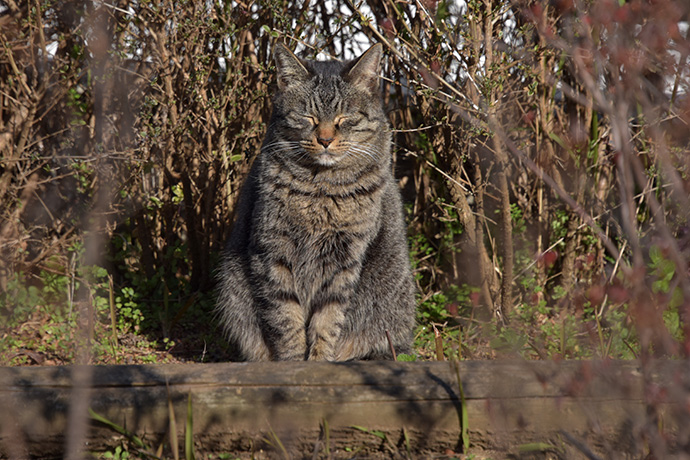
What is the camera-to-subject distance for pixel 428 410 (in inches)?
93.3

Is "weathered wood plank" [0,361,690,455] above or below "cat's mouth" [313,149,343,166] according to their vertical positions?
below

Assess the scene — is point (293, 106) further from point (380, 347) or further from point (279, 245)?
point (380, 347)

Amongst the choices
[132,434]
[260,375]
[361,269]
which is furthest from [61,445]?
[361,269]

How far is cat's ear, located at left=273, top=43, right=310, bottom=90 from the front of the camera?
11.1ft

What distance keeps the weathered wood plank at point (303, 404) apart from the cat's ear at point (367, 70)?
1.64 metres

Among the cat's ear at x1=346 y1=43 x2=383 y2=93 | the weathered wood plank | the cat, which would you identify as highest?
the cat's ear at x1=346 y1=43 x2=383 y2=93

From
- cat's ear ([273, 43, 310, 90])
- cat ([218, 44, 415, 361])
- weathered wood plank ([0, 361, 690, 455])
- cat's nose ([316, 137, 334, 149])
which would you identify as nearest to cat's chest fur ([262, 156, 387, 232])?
cat ([218, 44, 415, 361])

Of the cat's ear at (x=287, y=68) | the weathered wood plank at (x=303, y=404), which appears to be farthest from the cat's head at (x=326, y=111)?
the weathered wood plank at (x=303, y=404)

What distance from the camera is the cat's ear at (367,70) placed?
3.37 meters

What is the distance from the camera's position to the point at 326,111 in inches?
133

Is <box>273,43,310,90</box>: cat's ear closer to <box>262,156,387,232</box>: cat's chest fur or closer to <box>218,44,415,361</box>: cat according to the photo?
<box>218,44,415,361</box>: cat

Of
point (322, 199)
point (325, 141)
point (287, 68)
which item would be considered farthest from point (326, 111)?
point (322, 199)

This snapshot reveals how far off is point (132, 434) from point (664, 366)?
1.81m

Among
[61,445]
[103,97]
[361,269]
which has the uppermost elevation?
[103,97]
